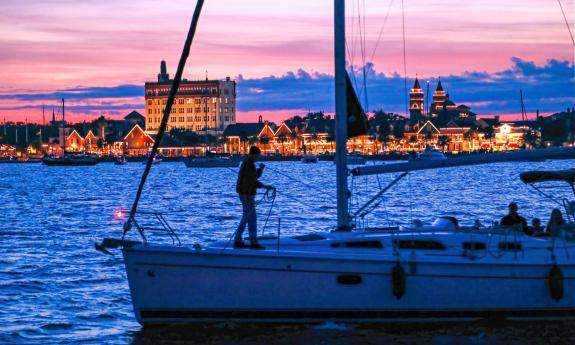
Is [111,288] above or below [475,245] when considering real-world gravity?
below

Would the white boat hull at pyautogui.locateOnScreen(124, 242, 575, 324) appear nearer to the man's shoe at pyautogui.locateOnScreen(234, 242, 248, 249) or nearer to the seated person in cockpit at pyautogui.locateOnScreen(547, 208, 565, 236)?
the man's shoe at pyautogui.locateOnScreen(234, 242, 248, 249)

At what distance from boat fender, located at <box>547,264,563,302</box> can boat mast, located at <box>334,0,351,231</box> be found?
3.30m

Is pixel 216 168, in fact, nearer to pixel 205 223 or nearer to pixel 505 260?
pixel 205 223

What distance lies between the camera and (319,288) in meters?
14.9

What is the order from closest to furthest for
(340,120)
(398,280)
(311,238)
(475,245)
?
1. (398,280)
2. (475,245)
3. (311,238)
4. (340,120)

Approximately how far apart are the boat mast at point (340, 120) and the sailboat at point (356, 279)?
3.47 ft

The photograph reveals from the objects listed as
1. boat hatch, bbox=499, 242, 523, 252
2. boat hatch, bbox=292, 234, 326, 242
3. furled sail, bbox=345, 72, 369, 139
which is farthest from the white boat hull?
furled sail, bbox=345, 72, 369, 139

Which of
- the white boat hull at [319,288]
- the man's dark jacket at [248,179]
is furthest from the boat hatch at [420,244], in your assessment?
the man's dark jacket at [248,179]

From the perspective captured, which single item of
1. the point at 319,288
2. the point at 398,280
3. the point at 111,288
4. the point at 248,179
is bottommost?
the point at 111,288

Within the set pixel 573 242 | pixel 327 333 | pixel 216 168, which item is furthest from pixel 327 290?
pixel 216 168

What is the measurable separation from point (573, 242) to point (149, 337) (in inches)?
257

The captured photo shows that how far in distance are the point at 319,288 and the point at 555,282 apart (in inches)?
134

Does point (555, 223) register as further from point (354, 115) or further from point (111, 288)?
point (111, 288)

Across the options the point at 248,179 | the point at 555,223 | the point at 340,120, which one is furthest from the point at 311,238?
the point at 555,223
